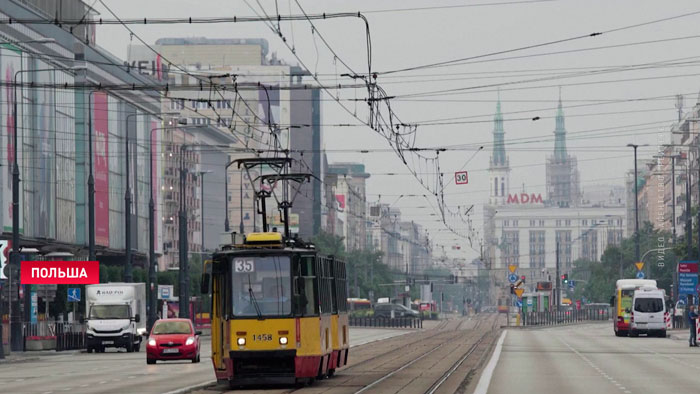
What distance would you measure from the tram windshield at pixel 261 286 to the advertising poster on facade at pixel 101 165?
263 feet

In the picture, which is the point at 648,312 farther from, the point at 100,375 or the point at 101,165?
the point at 101,165

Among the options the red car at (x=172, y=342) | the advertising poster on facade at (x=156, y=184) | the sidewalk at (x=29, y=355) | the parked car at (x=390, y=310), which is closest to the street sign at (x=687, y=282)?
the sidewalk at (x=29, y=355)

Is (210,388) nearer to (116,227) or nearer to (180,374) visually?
(180,374)

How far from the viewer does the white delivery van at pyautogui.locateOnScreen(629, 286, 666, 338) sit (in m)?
78.0

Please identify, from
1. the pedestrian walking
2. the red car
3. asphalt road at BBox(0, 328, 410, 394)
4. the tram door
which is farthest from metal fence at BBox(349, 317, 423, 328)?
the tram door

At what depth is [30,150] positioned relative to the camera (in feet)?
309

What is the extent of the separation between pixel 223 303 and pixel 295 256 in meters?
1.63

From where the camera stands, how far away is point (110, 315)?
62000 mm

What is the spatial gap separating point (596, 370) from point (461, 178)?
37626 mm

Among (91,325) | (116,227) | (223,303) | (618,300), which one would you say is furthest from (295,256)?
(116,227)

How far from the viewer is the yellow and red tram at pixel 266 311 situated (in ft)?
99.0

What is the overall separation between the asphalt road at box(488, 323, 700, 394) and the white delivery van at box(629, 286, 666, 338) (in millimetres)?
17819

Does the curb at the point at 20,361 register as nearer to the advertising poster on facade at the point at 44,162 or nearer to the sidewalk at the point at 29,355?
the sidewalk at the point at 29,355

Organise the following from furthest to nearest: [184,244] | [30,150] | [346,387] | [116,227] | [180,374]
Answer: [116,227] < [30,150] < [184,244] < [180,374] < [346,387]
